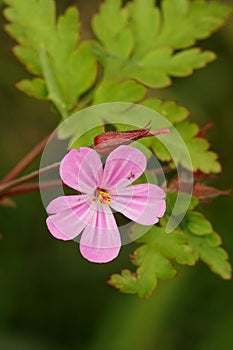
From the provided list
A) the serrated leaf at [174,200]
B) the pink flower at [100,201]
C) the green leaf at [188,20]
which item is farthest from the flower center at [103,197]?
the green leaf at [188,20]

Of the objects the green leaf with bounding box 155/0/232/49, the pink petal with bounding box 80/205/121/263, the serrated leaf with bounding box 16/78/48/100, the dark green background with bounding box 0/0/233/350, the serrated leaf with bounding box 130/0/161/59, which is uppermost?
the pink petal with bounding box 80/205/121/263

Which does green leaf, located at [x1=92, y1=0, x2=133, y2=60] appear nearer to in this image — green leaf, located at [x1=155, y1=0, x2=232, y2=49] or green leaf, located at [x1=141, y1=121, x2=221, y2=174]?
green leaf, located at [x1=155, y1=0, x2=232, y2=49]

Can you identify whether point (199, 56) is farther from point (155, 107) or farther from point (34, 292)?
point (34, 292)

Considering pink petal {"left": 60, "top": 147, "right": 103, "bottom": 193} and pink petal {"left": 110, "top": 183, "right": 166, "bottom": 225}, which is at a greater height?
pink petal {"left": 60, "top": 147, "right": 103, "bottom": 193}

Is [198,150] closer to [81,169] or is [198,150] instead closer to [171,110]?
[171,110]

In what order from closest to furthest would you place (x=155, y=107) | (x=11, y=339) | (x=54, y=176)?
(x=54, y=176) → (x=155, y=107) → (x=11, y=339)

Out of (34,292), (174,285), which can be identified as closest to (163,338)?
(174,285)

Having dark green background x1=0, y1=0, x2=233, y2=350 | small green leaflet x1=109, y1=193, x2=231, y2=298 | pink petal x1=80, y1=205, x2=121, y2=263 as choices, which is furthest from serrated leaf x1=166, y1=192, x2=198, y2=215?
dark green background x1=0, y1=0, x2=233, y2=350
